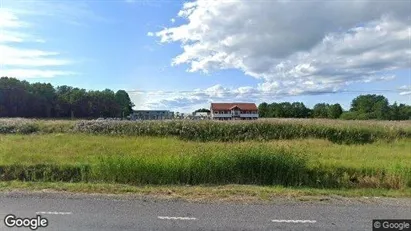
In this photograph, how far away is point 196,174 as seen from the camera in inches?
408

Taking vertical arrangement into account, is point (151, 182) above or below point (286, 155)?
below

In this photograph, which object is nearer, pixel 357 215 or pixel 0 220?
pixel 0 220

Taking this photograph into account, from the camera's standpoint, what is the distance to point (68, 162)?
1270 cm

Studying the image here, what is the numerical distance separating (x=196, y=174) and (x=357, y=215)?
17.2ft

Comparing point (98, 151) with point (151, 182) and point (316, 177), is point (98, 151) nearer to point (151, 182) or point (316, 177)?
point (151, 182)

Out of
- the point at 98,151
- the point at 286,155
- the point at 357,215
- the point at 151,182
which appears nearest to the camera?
the point at 357,215

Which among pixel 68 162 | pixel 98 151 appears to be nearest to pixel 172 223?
pixel 68 162

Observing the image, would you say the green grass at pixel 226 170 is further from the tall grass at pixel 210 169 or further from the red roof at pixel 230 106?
the red roof at pixel 230 106

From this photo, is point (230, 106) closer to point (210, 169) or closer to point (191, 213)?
point (210, 169)

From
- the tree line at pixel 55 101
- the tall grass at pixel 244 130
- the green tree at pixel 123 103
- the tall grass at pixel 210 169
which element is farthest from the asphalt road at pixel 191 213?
the green tree at pixel 123 103

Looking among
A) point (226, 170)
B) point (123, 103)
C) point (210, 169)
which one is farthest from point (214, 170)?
point (123, 103)

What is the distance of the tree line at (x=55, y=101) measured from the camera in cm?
7719

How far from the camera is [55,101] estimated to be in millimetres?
86875

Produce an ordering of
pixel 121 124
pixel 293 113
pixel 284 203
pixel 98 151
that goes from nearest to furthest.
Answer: pixel 284 203, pixel 98 151, pixel 121 124, pixel 293 113
